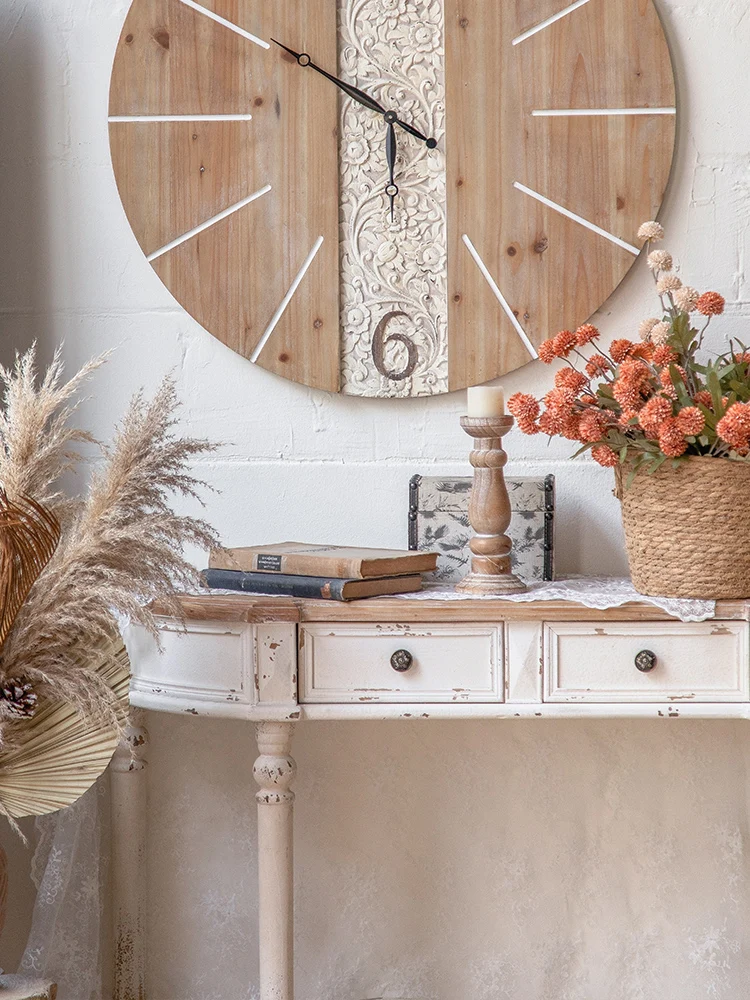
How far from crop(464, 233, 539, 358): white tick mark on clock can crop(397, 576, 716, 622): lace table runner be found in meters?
0.40

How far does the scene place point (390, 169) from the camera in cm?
178

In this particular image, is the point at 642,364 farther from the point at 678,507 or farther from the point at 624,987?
the point at 624,987

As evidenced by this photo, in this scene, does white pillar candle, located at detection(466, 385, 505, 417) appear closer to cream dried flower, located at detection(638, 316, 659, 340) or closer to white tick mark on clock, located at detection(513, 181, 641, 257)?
cream dried flower, located at detection(638, 316, 659, 340)

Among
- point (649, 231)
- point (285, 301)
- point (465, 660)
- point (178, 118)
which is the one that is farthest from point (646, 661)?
point (178, 118)

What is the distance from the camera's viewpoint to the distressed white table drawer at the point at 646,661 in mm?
1452

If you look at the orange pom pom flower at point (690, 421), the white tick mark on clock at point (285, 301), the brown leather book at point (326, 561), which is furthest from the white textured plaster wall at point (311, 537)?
the orange pom pom flower at point (690, 421)

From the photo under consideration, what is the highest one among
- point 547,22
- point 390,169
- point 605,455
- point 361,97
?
point 547,22

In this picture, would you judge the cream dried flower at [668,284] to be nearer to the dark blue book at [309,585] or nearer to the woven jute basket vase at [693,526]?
the woven jute basket vase at [693,526]

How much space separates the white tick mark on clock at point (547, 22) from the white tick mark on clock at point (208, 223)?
18.6 inches

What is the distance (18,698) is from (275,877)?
56 cm

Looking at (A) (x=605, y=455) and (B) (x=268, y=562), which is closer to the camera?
(A) (x=605, y=455)

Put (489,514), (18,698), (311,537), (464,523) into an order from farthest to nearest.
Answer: (311,537) → (464,523) → (489,514) → (18,698)

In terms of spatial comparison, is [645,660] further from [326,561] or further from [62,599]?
[62,599]

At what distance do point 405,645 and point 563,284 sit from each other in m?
0.68
